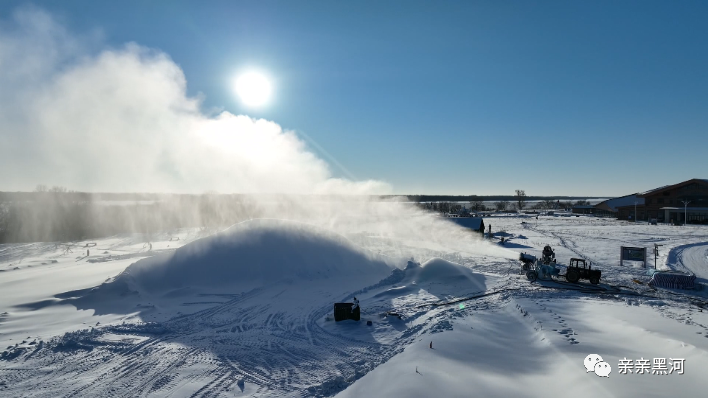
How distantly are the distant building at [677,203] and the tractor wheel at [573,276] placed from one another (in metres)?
49.3

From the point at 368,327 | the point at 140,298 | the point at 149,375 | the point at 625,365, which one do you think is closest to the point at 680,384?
the point at 625,365

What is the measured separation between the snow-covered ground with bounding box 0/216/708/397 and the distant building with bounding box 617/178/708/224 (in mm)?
42366

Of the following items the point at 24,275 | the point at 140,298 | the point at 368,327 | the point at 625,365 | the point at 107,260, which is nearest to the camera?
the point at 625,365

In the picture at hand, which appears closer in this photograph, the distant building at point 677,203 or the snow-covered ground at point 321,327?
the snow-covered ground at point 321,327

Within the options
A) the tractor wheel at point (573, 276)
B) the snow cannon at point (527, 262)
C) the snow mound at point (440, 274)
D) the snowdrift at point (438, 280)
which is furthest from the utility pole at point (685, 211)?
the snow mound at point (440, 274)

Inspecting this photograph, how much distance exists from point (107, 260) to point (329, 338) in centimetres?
2562

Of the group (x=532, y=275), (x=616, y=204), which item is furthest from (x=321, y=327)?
(x=616, y=204)

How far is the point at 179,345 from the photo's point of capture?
10180mm

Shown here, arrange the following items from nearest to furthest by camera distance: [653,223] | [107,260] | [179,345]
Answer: [179,345], [107,260], [653,223]

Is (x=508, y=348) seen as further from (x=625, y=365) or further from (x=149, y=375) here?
(x=149, y=375)

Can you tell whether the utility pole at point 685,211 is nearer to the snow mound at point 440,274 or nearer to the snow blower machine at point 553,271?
the snow blower machine at point 553,271

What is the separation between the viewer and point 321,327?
11656 millimetres

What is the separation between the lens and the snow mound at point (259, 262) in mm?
16656

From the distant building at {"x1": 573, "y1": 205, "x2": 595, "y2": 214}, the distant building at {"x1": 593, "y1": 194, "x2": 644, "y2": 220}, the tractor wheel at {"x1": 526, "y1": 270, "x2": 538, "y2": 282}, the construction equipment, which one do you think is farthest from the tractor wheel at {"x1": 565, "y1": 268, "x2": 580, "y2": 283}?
the distant building at {"x1": 573, "y1": 205, "x2": 595, "y2": 214}
